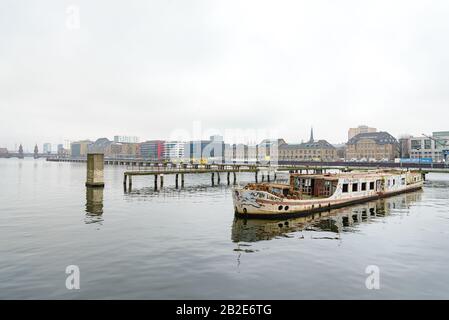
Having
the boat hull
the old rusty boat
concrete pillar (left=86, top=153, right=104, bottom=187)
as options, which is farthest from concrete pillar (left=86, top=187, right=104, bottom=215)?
the old rusty boat

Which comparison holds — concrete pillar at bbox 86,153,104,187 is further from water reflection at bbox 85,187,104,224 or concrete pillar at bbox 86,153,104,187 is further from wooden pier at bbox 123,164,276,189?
wooden pier at bbox 123,164,276,189

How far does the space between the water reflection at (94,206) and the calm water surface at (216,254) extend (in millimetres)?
265

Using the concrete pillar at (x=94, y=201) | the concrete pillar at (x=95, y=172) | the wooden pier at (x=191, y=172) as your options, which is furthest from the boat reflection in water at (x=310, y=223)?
the concrete pillar at (x=95, y=172)

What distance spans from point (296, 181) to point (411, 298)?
3193 cm

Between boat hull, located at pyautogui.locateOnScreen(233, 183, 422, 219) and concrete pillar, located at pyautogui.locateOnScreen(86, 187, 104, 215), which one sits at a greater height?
boat hull, located at pyautogui.locateOnScreen(233, 183, 422, 219)

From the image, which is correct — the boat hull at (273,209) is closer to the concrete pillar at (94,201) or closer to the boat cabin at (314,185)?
the boat cabin at (314,185)

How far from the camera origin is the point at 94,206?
1923 inches

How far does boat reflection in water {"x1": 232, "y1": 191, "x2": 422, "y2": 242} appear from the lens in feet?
108

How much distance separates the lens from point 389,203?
57.0 m

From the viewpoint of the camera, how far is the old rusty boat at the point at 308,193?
129ft

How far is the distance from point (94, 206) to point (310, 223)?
3030 centimetres

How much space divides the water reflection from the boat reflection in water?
16.5 meters

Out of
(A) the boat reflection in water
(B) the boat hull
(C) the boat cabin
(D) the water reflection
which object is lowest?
(A) the boat reflection in water
